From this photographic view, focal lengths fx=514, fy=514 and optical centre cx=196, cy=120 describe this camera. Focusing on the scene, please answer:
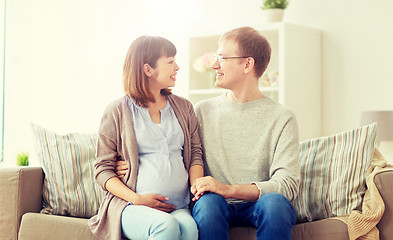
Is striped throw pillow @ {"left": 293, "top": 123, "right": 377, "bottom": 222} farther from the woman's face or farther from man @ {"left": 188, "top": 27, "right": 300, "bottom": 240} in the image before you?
the woman's face

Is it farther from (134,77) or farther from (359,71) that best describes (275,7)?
(134,77)

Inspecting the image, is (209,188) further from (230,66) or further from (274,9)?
(274,9)

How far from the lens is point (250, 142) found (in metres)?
2.05

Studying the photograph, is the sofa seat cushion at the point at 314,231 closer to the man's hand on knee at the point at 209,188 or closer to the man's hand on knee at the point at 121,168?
the man's hand on knee at the point at 209,188

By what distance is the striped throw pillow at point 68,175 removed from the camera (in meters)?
2.19

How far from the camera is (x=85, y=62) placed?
15.6 ft

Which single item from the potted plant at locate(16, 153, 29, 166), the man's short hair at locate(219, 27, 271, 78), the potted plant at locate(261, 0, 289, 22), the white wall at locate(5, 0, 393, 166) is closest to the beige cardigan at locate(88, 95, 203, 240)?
the man's short hair at locate(219, 27, 271, 78)

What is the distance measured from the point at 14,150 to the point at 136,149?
3.03 metres

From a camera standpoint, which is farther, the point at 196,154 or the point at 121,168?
the point at 196,154

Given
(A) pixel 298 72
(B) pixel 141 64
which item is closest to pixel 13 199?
(B) pixel 141 64

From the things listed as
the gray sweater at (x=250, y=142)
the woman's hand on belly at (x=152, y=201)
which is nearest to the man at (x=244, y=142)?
the gray sweater at (x=250, y=142)

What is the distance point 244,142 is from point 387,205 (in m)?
0.59

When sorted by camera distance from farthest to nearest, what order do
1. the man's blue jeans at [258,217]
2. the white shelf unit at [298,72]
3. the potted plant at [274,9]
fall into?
the potted plant at [274,9]
the white shelf unit at [298,72]
the man's blue jeans at [258,217]

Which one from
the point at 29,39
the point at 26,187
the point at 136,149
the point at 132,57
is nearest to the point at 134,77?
the point at 132,57
